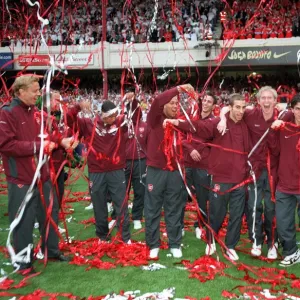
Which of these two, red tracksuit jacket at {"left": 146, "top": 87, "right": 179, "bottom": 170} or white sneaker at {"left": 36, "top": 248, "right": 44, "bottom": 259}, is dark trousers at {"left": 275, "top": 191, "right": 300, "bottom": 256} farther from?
white sneaker at {"left": 36, "top": 248, "right": 44, "bottom": 259}

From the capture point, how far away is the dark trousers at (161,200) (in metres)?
4.95

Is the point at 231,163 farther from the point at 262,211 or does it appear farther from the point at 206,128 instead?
the point at 262,211

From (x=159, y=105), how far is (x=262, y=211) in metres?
1.66

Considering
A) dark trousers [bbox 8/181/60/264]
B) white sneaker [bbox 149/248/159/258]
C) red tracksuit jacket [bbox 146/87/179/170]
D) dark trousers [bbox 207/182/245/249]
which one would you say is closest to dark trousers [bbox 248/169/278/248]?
dark trousers [bbox 207/182/245/249]

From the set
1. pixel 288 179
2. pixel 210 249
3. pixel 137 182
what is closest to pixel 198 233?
pixel 210 249

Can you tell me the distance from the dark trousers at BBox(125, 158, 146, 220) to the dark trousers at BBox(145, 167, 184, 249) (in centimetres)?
144

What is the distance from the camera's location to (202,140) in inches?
224

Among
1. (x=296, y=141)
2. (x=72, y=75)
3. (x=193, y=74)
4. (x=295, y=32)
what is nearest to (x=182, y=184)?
(x=296, y=141)

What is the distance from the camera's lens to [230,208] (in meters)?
4.99

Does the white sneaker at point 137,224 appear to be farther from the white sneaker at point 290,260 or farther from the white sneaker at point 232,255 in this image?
the white sneaker at point 290,260

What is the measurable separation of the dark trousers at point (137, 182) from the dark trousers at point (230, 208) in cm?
157

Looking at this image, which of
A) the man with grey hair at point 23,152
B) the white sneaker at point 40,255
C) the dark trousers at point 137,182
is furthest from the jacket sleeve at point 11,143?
the dark trousers at point 137,182

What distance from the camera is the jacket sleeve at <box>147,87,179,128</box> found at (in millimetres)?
4559

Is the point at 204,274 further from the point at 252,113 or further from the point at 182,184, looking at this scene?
the point at 252,113
